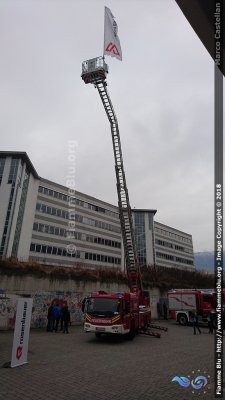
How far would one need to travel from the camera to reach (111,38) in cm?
1616

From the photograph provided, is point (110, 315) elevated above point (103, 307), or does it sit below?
below

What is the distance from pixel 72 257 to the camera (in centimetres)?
6294

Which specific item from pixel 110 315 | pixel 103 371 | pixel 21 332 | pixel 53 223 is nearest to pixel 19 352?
pixel 21 332

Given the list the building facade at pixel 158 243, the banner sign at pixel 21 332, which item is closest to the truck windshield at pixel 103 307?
the banner sign at pixel 21 332

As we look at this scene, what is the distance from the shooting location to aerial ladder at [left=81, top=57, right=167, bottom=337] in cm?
1778

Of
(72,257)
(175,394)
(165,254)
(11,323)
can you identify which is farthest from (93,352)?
(165,254)

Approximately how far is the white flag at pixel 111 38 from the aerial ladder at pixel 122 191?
55.8 inches

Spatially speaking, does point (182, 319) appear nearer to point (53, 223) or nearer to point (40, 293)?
point (40, 293)

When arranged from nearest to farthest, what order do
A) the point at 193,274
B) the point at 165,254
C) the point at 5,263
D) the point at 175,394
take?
1. the point at 175,394
2. the point at 5,263
3. the point at 193,274
4. the point at 165,254

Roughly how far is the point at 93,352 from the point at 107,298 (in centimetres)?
324

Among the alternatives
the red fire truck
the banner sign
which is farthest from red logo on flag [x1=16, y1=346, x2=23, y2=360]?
the red fire truck

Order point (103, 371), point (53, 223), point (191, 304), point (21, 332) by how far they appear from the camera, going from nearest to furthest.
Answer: point (103, 371)
point (21, 332)
point (191, 304)
point (53, 223)

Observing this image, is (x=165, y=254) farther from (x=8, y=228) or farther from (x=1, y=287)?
(x=1, y=287)

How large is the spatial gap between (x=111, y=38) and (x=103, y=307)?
15.6 meters
